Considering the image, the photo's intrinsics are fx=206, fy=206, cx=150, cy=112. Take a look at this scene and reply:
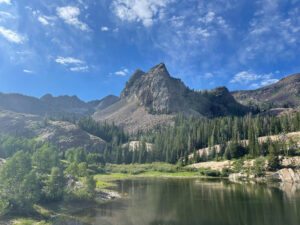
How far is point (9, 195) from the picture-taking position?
36344 millimetres

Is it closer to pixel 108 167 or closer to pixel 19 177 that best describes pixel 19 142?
pixel 108 167

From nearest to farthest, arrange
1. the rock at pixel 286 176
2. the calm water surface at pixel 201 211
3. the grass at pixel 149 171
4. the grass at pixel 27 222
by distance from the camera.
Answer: the grass at pixel 27 222 < the calm water surface at pixel 201 211 < the rock at pixel 286 176 < the grass at pixel 149 171

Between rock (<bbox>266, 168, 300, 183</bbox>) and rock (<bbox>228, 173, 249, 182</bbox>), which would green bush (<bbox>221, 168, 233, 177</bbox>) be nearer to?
rock (<bbox>228, 173, 249, 182</bbox>)

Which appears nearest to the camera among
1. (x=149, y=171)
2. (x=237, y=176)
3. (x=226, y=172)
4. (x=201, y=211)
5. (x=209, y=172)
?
(x=201, y=211)

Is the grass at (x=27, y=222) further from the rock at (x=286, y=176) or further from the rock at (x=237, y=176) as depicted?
the rock at (x=286, y=176)

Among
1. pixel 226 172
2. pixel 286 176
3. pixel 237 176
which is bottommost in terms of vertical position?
pixel 237 176

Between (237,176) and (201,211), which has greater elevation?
(237,176)

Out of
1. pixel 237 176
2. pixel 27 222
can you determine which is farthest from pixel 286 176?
pixel 27 222

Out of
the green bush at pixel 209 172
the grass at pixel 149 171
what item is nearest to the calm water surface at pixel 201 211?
the green bush at pixel 209 172

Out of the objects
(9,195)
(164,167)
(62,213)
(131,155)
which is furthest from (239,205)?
(131,155)

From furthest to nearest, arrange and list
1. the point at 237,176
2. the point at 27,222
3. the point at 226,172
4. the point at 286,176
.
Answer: the point at 226,172 < the point at 237,176 < the point at 286,176 < the point at 27,222

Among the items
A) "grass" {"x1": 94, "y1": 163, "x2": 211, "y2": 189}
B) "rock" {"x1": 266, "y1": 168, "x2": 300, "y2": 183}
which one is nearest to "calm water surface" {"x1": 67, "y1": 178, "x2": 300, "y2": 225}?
"rock" {"x1": 266, "y1": 168, "x2": 300, "y2": 183}

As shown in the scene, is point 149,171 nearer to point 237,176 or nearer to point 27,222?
point 237,176

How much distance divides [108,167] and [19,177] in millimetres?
107486
